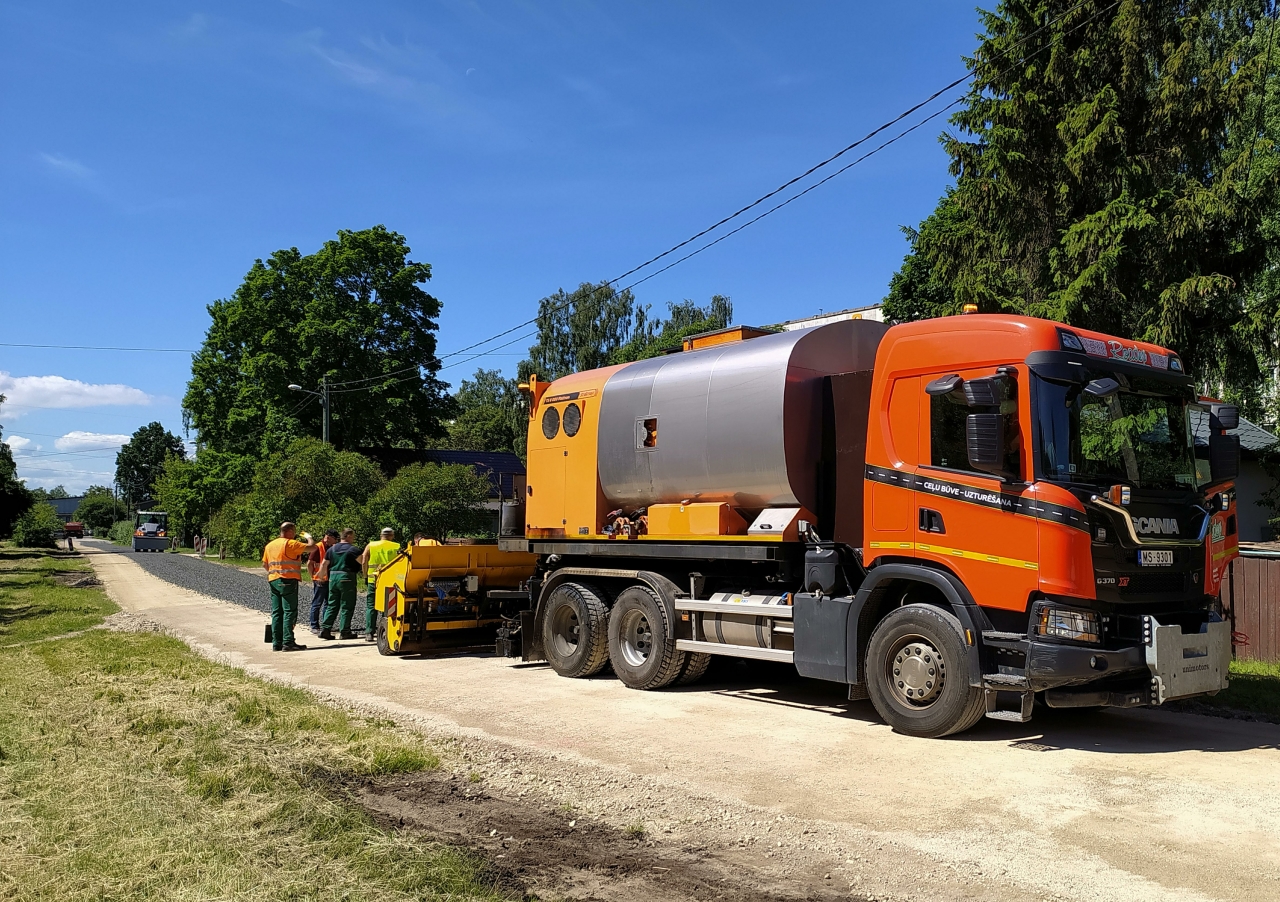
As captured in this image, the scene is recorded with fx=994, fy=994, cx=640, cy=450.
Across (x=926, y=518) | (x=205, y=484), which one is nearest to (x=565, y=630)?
(x=926, y=518)

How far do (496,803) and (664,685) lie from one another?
4.51 meters

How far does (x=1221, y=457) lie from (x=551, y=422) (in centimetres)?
735

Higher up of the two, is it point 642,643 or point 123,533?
point 123,533

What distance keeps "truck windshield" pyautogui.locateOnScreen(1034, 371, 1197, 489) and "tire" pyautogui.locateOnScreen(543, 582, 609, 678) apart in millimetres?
5600

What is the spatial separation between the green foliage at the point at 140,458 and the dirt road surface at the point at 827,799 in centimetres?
14085

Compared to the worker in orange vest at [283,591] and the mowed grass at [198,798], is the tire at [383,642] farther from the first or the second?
the mowed grass at [198,798]

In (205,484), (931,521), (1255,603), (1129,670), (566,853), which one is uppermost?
(205,484)

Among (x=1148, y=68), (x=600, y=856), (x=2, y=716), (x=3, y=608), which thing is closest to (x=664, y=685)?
(x=600, y=856)

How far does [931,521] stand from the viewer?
812 centimetres

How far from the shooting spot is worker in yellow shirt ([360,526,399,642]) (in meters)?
14.9

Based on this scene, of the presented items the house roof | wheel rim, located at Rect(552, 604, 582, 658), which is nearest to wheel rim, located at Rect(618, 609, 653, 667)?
wheel rim, located at Rect(552, 604, 582, 658)

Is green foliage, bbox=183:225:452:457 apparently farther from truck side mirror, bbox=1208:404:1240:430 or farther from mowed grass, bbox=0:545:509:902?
truck side mirror, bbox=1208:404:1240:430

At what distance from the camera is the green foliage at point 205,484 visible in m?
44.0

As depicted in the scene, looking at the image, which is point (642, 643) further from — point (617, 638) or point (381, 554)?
point (381, 554)
